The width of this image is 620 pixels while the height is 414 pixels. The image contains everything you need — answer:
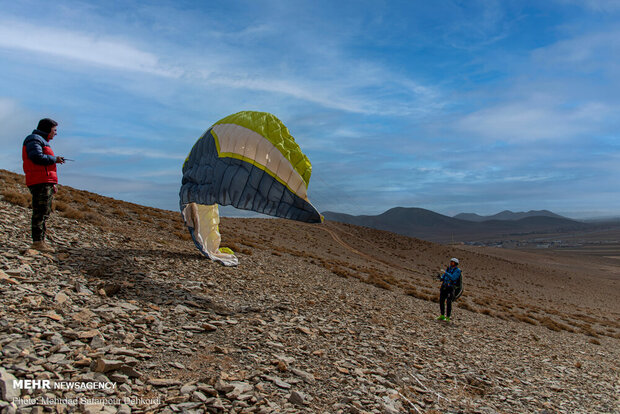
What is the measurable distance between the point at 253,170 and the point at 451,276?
32.4 ft

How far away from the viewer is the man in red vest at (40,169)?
27.0ft

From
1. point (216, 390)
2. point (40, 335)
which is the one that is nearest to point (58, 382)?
point (40, 335)

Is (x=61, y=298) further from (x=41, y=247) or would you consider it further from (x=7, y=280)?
(x=41, y=247)

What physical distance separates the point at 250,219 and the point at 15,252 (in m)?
51.9

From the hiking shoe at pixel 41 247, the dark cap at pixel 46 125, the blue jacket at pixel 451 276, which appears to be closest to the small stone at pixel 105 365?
the hiking shoe at pixel 41 247

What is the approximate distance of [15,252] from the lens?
8.31m

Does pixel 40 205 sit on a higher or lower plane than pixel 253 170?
lower

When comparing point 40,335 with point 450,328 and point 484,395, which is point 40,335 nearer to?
point 484,395

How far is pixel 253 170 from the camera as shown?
876 cm

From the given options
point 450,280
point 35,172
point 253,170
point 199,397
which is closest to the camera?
point 199,397

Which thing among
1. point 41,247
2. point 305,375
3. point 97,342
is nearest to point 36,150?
point 41,247

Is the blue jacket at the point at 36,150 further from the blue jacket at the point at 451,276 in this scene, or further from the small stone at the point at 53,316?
the blue jacket at the point at 451,276

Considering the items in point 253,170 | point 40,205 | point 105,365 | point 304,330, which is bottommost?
point 304,330

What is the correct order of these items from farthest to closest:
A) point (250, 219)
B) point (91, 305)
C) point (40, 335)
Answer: point (250, 219), point (91, 305), point (40, 335)
